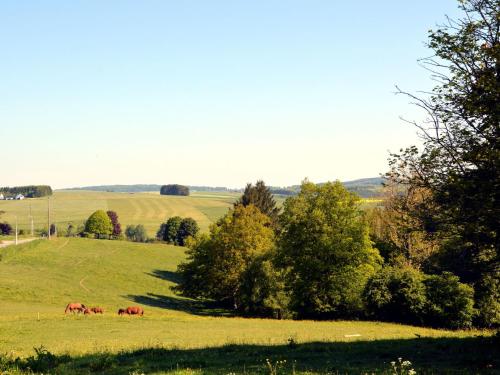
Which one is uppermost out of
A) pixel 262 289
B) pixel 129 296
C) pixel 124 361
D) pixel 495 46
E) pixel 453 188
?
pixel 495 46

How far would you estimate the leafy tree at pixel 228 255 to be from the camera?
69312 mm

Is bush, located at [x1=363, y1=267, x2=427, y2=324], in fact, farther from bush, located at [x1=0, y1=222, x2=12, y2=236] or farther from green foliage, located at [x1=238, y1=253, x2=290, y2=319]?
bush, located at [x1=0, y1=222, x2=12, y2=236]

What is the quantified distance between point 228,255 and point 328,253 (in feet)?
64.7

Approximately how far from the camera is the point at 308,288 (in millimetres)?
54562

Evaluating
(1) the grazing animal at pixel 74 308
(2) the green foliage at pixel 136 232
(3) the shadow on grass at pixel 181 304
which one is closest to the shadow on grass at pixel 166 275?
(3) the shadow on grass at pixel 181 304

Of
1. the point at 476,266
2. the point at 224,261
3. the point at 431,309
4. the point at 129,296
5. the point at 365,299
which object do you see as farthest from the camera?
the point at 129,296

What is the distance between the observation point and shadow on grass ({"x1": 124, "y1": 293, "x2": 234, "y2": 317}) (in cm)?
6750

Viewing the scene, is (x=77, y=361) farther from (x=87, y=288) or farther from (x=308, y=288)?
(x=87, y=288)

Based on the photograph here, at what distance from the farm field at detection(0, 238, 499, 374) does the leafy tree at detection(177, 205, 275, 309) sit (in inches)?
128

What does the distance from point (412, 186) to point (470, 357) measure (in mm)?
6421

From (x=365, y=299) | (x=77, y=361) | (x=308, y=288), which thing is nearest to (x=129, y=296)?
(x=308, y=288)

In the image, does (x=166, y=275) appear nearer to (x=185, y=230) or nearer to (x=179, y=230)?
(x=185, y=230)

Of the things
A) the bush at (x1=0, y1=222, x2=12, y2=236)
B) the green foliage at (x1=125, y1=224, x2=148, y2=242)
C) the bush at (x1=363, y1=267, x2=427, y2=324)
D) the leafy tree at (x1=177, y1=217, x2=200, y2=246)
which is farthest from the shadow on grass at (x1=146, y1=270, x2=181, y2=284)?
the bush at (x1=0, y1=222, x2=12, y2=236)

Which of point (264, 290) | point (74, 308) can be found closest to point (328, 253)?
point (264, 290)
